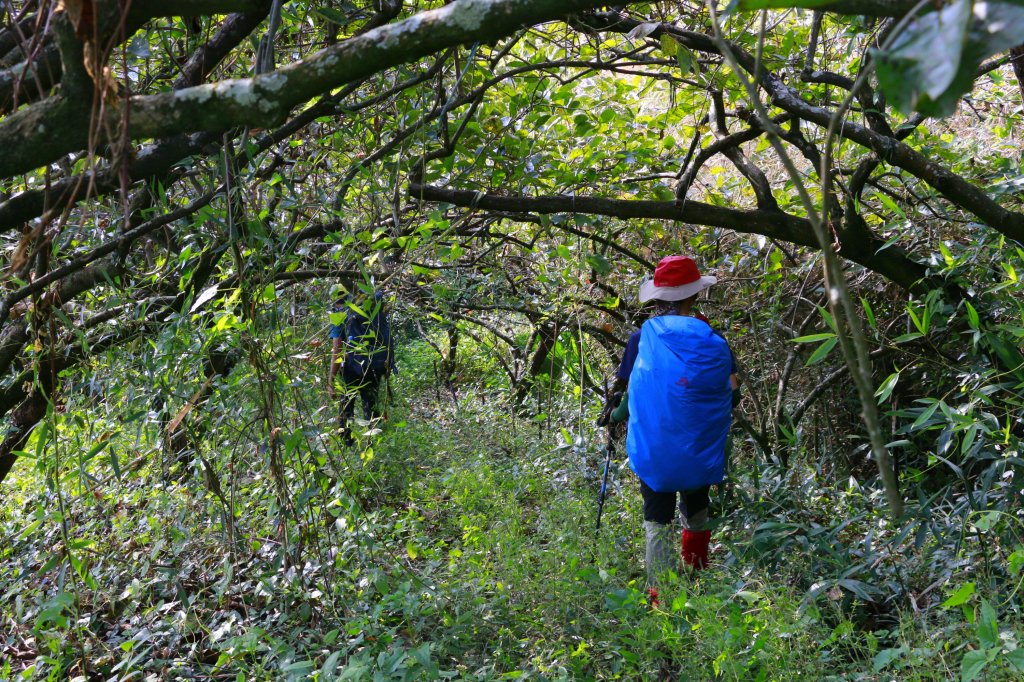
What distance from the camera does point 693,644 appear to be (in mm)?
2965

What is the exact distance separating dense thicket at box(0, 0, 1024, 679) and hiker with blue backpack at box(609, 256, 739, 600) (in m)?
0.21

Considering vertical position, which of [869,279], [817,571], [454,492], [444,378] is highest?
[869,279]

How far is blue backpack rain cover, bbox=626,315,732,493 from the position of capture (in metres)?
3.97

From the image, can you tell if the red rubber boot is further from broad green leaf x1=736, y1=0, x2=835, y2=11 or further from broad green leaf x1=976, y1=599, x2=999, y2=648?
broad green leaf x1=736, y1=0, x2=835, y2=11

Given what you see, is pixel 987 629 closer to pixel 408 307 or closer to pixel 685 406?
pixel 685 406

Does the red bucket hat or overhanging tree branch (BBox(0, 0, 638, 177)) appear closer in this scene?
overhanging tree branch (BBox(0, 0, 638, 177))

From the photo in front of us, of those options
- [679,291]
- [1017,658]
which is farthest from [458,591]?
[1017,658]

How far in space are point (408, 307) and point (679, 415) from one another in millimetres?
2125

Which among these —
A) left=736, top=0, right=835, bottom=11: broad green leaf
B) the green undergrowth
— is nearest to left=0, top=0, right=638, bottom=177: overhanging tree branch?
left=736, top=0, right=835, bottom=11: broad green leaf

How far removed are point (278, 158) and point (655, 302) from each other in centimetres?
198

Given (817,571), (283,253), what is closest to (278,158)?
(283,253)

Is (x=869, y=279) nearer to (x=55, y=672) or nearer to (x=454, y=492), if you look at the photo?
(x=454, y=492)

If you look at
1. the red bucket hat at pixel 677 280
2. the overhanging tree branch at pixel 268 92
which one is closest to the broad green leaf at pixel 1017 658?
the overhanging tree branch at pixel 268 92

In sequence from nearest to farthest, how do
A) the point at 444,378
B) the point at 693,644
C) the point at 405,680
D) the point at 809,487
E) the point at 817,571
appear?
the point at 405,680
the point at 693,644
the point at 817,571
the point at 809,487
the point at 444,378
